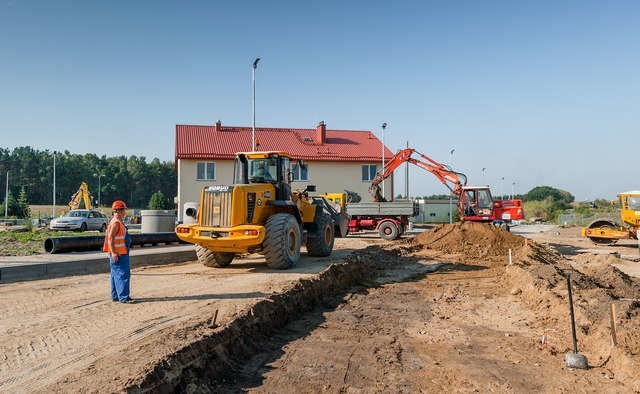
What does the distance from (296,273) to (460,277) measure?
14.4ft

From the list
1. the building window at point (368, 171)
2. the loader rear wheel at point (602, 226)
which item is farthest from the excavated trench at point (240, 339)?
the building window at point (368, 171)

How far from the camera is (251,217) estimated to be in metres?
10.7

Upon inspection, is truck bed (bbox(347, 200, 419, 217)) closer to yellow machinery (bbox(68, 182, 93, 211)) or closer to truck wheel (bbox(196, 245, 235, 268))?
truck wheel (bbox(196, 245, 235, 268))

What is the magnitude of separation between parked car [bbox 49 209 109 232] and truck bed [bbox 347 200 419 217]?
1563 cm

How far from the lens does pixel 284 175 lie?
12.4 metres

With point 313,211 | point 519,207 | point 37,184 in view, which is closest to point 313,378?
point 313,211

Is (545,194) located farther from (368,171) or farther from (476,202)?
(476,202)

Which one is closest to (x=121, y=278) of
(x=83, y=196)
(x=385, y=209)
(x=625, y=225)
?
(x=385, y=209)

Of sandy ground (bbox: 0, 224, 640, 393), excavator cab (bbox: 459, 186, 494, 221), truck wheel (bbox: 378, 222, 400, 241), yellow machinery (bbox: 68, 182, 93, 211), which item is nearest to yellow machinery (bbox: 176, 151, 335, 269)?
sandy ground (bbox: 0, 224, 640, 393)

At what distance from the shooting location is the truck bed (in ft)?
75.6

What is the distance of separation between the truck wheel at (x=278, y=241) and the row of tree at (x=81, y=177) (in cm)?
8107

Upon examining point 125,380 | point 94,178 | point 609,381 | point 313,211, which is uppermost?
point 94,178

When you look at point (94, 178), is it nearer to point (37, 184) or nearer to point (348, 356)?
point (37, 184)

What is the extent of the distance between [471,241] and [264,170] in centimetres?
995
